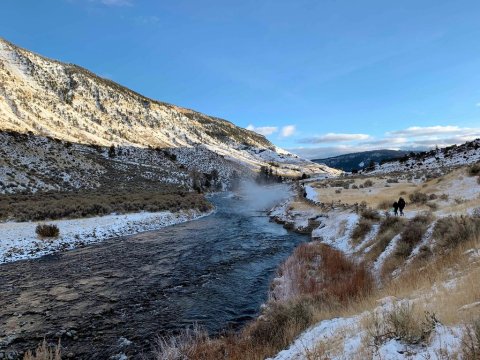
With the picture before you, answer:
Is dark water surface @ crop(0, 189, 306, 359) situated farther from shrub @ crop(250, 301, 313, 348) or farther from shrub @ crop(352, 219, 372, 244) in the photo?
shrub @ crop(352, 219, 372, 244)

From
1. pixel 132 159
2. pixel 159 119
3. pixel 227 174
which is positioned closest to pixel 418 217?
pixel 132 159

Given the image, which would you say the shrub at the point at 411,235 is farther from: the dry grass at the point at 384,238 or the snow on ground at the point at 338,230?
the snow on ground at the point at 338,230

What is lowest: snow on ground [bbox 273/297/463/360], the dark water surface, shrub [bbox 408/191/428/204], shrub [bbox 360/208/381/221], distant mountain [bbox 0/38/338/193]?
the dark water surface

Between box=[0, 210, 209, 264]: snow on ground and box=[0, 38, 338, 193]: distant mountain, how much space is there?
71.0 ft

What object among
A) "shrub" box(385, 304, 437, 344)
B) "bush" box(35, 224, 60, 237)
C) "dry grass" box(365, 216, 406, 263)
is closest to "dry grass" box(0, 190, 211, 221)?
"bush" box(35, 224, 60, 237)

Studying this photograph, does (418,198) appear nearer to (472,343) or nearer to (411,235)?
(411,235)

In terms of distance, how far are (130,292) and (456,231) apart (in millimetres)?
11574

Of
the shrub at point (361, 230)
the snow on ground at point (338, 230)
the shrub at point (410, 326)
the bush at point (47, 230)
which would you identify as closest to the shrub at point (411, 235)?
the snow on ground at point (338, 230)

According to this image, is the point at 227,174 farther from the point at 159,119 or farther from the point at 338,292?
the point at 338,292

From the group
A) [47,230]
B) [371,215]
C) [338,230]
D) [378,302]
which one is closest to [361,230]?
[371,215]

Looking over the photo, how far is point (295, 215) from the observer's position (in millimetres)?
35875

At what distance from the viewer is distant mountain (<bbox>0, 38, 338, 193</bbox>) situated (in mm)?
67188

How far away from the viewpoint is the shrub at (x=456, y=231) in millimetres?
11014

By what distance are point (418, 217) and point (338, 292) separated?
267 inches
